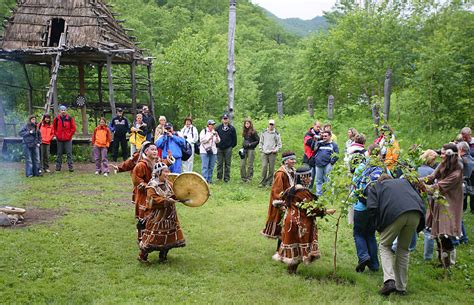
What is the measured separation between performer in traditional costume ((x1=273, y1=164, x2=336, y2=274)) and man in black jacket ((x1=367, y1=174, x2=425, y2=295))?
3.00 ft

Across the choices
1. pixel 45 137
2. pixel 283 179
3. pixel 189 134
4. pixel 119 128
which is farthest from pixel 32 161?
pixel 283 179

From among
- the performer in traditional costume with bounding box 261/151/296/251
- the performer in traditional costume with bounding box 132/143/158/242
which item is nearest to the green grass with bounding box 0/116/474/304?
the performer in traditional costume with bounding box 132/143/158/242

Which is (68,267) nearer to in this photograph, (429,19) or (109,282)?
(109,282)

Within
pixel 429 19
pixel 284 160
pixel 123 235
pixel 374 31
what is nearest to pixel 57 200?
pixel 123 235

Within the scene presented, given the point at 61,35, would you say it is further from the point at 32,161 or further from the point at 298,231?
the point at 298,231

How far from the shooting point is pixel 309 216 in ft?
24.3

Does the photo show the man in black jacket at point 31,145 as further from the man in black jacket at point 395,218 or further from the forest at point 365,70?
the man in black jacket at point 395,218

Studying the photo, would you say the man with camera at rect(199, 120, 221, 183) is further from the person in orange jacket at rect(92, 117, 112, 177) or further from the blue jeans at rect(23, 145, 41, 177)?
the blue jeans at rect(23, 145, 41, 177)

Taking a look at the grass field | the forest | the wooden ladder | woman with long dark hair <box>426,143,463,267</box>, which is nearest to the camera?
the grass field

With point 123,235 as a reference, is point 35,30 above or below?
above

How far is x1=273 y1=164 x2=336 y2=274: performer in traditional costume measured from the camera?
7.37 metres

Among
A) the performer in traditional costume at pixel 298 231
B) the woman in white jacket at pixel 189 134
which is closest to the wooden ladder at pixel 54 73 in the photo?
the woman in white jacket at pixel 189 134

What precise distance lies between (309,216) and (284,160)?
101 centimetres

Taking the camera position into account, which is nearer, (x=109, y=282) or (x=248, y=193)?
(x=109, y=282)
